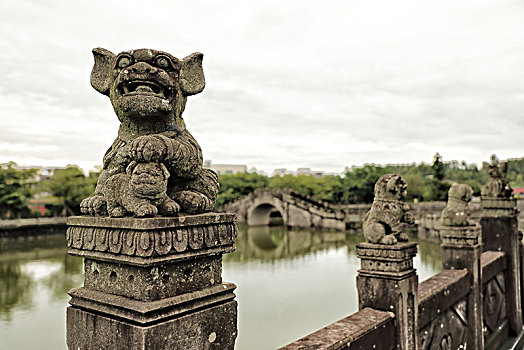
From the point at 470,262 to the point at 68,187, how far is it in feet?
111

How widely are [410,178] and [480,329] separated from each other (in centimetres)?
3415

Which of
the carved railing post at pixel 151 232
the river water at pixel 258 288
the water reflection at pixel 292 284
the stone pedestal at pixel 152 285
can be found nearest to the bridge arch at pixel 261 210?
the water reflection at pixel 292 284

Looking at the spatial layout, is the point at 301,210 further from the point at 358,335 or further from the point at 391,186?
Answer: the point at 358,335

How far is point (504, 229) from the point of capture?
748cm

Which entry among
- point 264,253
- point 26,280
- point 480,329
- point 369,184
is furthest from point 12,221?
point 480,329

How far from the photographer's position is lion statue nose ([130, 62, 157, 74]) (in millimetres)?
2195

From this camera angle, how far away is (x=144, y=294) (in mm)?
1857

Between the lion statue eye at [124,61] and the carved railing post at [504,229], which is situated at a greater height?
the lion statue eye at [124,61]

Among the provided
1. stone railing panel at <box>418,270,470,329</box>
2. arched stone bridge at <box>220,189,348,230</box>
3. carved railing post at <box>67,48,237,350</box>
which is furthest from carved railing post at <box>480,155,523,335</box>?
arched stone bridge at <box>220,189,348,230</box>

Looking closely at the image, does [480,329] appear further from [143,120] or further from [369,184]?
[369,184]

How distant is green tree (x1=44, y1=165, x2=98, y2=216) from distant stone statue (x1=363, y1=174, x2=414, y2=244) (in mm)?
32410

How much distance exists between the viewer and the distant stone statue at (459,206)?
5789 mm

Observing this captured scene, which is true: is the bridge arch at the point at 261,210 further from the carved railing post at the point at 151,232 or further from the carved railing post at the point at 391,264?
the carved railing post at the point at 151,232

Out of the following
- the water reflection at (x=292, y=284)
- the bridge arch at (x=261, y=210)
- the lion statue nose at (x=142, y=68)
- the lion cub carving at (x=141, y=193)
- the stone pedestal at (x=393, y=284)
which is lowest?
the water reflection at (x=292, y=284)
